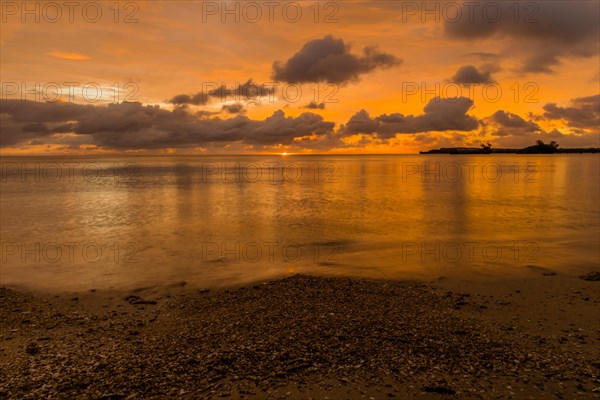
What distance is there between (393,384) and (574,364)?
386cm

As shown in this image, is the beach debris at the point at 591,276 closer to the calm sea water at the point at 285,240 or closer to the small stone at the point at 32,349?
the calm sea water at the point at 285,240

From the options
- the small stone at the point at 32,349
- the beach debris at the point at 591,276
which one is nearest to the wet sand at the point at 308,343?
the small stone at the point at 32,349

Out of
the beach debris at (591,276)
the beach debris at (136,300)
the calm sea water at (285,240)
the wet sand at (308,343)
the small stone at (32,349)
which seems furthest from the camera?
the calm sea water at (285,240)

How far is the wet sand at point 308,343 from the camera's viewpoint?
7332 millimetres

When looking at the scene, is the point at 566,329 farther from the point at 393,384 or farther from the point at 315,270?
the point at 315,270

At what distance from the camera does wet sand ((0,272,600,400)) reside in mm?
7332

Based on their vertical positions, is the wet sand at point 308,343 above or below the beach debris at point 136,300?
above

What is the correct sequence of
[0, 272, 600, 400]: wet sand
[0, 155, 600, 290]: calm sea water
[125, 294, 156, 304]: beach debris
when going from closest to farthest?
[0, 272, 600, 400]: wet sand < [125, 294, 156, 304]: beach debris < [0, 155, 600, 290]: calm sea water

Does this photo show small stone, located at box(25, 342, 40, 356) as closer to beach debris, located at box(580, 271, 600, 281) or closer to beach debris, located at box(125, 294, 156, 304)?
beach debris, located at box(125, 294, 156, 304)

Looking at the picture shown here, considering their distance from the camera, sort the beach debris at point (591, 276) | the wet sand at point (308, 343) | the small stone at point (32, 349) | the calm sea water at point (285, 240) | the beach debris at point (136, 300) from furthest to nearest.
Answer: the calm sea water at point (285, 240)
the beach debris at point (591, 276)
the beach debris at point (136, 300)
the small stone at point (32, 349)
the wet sand at point (308, 343)

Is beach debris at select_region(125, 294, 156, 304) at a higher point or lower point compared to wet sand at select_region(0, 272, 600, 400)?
lower

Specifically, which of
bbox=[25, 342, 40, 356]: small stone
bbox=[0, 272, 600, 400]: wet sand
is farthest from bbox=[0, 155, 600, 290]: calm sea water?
bbox=[25, 342, 40, 356]: small stone

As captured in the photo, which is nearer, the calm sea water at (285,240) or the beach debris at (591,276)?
the beach debris at (591,276)

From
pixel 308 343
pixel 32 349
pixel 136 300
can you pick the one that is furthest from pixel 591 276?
pixel 32 349
